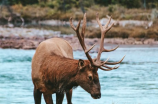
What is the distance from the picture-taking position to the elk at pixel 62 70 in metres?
7.65

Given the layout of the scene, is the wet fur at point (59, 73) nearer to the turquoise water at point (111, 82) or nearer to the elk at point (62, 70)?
the elk at point (62, 70)

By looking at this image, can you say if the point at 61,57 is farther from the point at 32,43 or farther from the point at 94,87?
the point at 32,43

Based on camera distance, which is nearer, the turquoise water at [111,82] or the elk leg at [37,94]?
the elk leg at [37,94]

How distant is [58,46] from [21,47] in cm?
1793

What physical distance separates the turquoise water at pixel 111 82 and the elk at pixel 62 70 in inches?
94.7

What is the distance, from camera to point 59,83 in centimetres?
801

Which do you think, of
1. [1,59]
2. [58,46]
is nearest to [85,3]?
[1,59]

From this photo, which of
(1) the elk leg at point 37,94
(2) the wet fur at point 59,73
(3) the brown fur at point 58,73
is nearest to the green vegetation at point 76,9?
(3) the brown fur at point 58,73

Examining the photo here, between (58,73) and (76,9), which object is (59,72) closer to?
(58,73)

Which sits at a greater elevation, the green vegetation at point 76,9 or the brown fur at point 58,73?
the brown fur at point 58,73

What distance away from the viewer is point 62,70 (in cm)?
799

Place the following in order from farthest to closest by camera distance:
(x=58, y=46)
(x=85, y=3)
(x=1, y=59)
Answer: (x=85, y=3)
(x=1, y=59)
(x=58, y=46)

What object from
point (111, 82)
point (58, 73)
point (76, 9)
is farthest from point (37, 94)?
point (76, 9)

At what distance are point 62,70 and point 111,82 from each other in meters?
6.64
